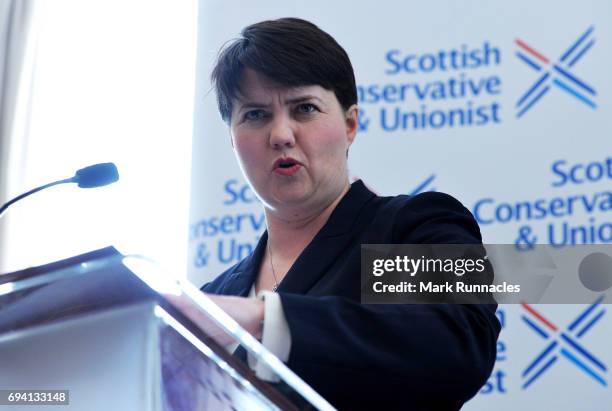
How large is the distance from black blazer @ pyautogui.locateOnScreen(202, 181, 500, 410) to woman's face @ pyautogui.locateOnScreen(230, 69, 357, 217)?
0.40 ft

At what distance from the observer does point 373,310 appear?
41.8 inches

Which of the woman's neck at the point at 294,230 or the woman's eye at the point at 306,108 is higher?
the woman's eye at the point at 306,108

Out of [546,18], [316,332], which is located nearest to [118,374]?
[316,332]

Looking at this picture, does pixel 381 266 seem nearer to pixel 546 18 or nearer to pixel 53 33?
pixel 546 18

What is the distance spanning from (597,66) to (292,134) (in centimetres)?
138

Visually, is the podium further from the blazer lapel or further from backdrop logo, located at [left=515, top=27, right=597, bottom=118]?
backdrop logo, located at [left=515, top=27, right=597, bottom=118]

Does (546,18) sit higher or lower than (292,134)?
higher

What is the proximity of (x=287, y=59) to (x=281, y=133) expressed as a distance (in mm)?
127

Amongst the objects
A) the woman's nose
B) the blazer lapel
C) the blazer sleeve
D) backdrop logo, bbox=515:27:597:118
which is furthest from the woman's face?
backdrop logo, bbox=515:27:597:118

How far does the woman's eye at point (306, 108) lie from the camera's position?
1543 millimetres

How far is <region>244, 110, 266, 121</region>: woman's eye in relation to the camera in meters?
1.57

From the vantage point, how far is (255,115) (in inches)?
62.1

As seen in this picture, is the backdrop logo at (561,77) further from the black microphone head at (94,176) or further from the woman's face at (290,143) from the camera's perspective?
the black microphone head at (94,176)

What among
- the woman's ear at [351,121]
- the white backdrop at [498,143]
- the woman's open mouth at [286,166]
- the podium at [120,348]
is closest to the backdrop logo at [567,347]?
the white backdrop at [498,143]
